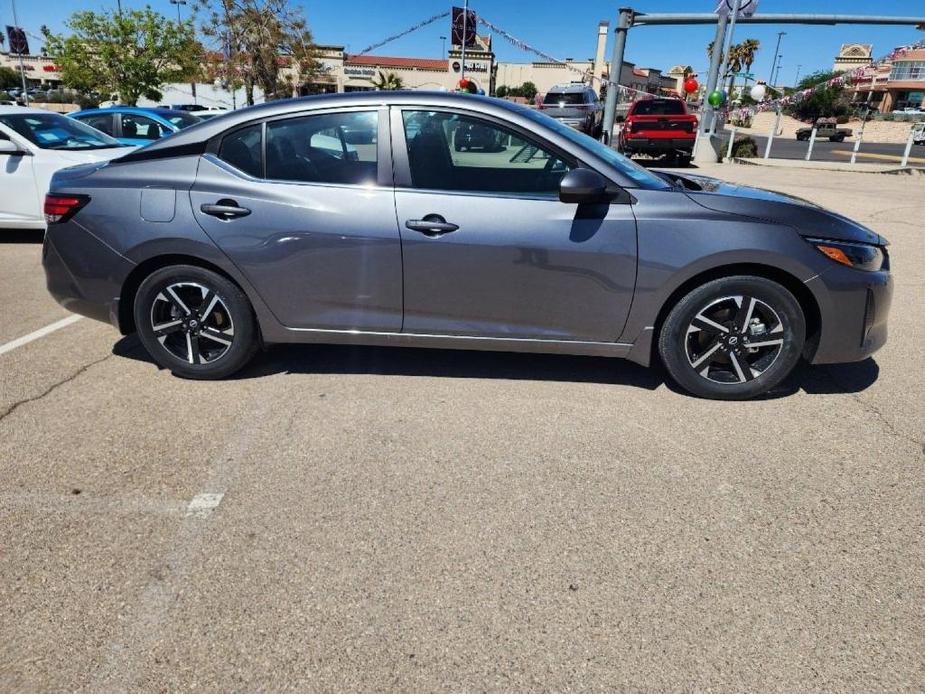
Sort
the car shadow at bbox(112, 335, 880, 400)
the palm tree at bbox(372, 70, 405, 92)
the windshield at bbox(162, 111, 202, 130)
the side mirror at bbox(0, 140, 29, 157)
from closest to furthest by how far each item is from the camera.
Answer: the car shadow at bbox(112, 335, 880, 400) < the side mirror at bbox(0, 140, 29, 157) < the windshield at bbox(162, 111, 202, 130) < the palm tree at bbox(372, 70, 405, 92)

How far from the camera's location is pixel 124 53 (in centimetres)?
2811

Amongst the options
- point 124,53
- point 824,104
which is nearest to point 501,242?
point 124,53

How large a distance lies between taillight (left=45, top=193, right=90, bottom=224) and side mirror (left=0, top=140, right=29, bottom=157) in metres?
4.55

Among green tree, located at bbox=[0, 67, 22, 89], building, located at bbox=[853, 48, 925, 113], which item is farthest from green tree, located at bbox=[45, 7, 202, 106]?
building, located at bbox=[853, 48, 925, 113]

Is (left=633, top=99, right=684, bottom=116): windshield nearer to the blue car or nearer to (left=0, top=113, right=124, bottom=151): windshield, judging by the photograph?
the blue car

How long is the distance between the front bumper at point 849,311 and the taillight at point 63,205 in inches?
161

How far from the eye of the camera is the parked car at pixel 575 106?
21.0 m

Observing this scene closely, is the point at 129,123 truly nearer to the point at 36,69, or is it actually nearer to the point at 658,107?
the point at 658,107

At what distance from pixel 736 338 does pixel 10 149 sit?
7911 mm

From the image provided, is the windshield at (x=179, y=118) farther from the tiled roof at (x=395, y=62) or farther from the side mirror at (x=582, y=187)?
the tiled roof at (x=395, y=62)

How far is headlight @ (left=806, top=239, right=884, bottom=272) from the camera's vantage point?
132 inches

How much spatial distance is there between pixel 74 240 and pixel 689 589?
3.71 metres

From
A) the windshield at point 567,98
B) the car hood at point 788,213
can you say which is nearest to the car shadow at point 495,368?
the car hood at point 788,213

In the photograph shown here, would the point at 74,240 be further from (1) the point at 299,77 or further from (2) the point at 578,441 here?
(1) the point at 299,77
